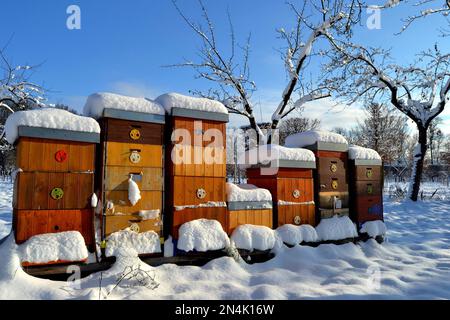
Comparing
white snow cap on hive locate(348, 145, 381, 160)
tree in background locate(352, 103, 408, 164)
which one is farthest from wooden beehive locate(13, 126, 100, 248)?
tree in background locate(352, 103, 408, 164)

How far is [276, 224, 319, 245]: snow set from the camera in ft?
17.3

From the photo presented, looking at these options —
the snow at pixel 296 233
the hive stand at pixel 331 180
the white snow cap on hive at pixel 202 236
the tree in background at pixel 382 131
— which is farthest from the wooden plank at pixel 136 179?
the tree in background at pixel 382 131

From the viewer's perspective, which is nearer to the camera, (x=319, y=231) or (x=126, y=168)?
(x=126, y=168)

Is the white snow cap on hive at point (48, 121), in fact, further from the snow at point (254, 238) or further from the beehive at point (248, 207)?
the snow at point (254, 238)

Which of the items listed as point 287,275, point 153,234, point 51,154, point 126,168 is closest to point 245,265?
point 287,275

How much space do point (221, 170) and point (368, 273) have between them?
2575 millimetres

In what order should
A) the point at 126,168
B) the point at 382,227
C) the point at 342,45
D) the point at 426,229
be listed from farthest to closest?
the point at 342,45, the point at 426,229, the point at 382,227, the point at 126,168

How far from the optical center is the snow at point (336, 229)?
18.7 ft

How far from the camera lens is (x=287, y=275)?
169 inches

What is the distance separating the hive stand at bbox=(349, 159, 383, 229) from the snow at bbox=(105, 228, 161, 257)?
405cm

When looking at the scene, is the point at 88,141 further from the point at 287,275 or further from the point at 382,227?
the point at 382,227

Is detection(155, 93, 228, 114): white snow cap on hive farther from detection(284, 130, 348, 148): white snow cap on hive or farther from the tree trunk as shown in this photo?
the tree trunk

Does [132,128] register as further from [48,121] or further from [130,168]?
[48,121]

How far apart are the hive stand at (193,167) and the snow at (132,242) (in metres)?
0.29
